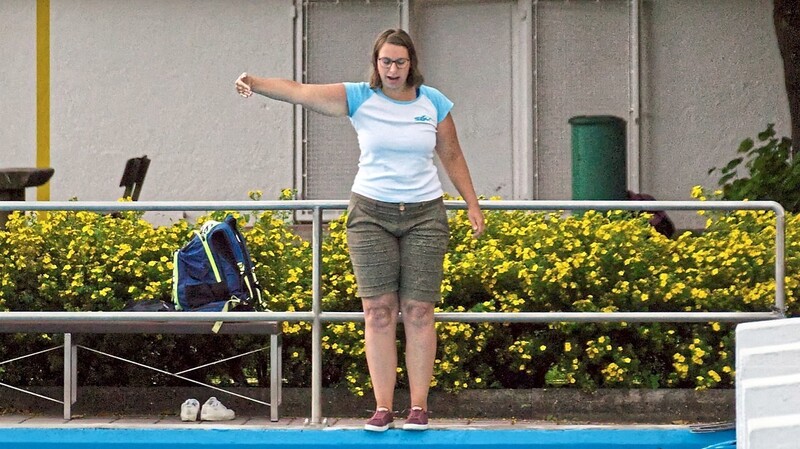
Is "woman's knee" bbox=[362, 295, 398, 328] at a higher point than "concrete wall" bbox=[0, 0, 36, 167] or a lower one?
lower

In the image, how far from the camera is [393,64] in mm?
6102

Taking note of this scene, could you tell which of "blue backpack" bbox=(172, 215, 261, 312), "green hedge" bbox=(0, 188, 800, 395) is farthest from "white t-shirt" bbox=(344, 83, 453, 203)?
"green hedge" bbox=(0, 188, 800, 395)

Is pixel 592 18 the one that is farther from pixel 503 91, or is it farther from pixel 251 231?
pixel 251 231

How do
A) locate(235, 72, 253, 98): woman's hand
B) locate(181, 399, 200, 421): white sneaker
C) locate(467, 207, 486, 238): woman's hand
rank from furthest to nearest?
locate(181, 399, 200, 421): white sneaker → locate(467, 207, 486, 238): woman's hand → locate(235, 72, 253, 98): woman's hand

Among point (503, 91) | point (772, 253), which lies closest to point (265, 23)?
point (503, 91)

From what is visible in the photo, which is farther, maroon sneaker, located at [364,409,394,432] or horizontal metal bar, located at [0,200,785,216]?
horizontal metal bar, located at [0,200,785,216]

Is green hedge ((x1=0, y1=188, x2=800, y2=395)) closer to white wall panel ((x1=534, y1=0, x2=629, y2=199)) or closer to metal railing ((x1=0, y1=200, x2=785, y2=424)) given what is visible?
metal railing ((x1=0, y1=200, x2=785, y2=424))

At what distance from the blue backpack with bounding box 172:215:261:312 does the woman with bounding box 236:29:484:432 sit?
126 centimetres

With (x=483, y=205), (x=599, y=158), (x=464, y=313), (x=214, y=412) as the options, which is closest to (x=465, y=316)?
(x=464, y=313)

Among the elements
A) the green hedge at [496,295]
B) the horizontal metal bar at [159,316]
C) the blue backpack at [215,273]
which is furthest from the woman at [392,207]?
the green hedge at [496,295]

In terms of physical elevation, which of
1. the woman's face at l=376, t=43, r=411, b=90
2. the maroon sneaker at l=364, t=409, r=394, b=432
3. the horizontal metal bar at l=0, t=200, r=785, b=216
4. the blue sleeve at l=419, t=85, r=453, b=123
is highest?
the woman's face at l=376, t=43, r=411, b=90

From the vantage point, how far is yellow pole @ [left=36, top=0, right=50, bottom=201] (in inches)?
603

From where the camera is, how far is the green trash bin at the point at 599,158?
40.4ft

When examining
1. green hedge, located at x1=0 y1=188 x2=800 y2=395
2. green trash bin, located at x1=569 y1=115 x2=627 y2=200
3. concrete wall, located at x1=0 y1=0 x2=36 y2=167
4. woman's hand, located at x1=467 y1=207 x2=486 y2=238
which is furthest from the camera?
concrete wall, located at x1=0 y1=0 x2=36 y2=167
